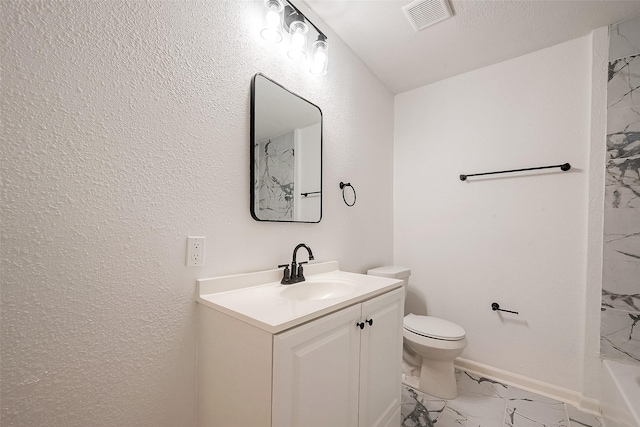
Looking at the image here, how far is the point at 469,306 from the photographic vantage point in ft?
6.40

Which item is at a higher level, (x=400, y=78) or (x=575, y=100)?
(x=400, y=78)

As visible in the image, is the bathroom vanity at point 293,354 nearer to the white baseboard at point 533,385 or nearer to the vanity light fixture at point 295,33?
the white baseboard at point 533,385

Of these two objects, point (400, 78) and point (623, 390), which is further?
point (400, 78)

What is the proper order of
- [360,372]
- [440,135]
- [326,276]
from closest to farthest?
[360,372] → [326,276] → [440,135]

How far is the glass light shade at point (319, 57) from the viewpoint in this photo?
1429 mm

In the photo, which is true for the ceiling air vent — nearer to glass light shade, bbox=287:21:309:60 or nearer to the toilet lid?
glass light shade, bbox=287:21:309:60

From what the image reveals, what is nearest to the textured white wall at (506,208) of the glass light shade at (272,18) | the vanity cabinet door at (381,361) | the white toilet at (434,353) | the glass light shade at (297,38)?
the white toilet at (434,353)

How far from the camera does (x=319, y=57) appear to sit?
144 cm

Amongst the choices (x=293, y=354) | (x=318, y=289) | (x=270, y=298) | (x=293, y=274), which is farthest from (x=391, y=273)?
(x=293, y=354)

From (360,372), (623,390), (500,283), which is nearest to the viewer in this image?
(360,372)

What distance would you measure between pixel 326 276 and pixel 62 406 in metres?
1.06

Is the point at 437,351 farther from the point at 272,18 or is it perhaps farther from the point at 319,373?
the point at 272,18

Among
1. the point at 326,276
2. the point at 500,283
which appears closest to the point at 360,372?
the point at 326,276

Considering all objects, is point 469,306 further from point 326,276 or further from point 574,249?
point 326,276
